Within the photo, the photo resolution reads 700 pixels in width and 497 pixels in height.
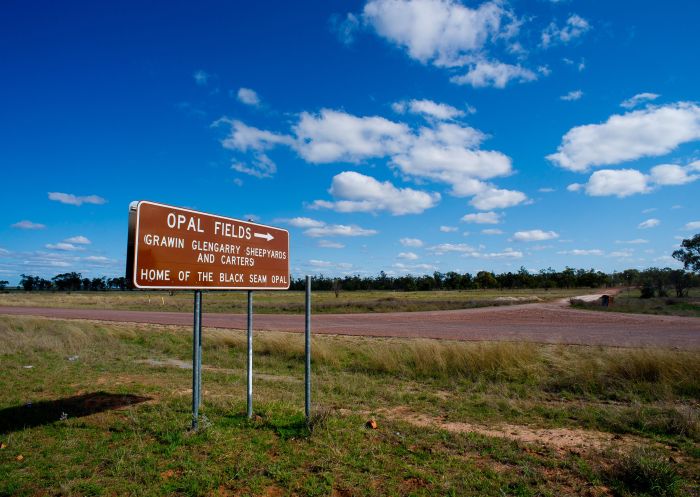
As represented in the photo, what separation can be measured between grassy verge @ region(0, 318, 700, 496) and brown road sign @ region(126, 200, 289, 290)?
182cm

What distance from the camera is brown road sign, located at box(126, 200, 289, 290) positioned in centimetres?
457

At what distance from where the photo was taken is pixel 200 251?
5332 millimetres

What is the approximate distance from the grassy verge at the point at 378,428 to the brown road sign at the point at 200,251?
1.82m

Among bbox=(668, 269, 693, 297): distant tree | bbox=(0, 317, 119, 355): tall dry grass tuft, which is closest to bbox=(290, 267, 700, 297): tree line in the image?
bbox=(668, 269, 693, 297): distant tree

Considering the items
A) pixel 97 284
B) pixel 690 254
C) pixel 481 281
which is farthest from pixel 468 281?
pixel 97 284

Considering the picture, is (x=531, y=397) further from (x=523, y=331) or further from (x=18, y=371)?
(x=523, y=331)

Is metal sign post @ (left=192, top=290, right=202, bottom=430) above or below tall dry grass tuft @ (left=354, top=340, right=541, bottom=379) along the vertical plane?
above

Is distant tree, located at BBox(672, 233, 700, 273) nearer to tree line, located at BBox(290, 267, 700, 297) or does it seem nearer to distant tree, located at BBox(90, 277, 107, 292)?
tree line, located at BBox(290, 267, 700, 297)

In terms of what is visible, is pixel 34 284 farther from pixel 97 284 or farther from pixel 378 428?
pixel 378 428

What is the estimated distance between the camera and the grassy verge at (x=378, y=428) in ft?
13.3

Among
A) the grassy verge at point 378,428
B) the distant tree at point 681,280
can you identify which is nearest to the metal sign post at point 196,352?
the grassy verge at point 378,428

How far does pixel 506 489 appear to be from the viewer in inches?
153

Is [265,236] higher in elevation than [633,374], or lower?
higher

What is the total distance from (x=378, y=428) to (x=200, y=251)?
310cm
